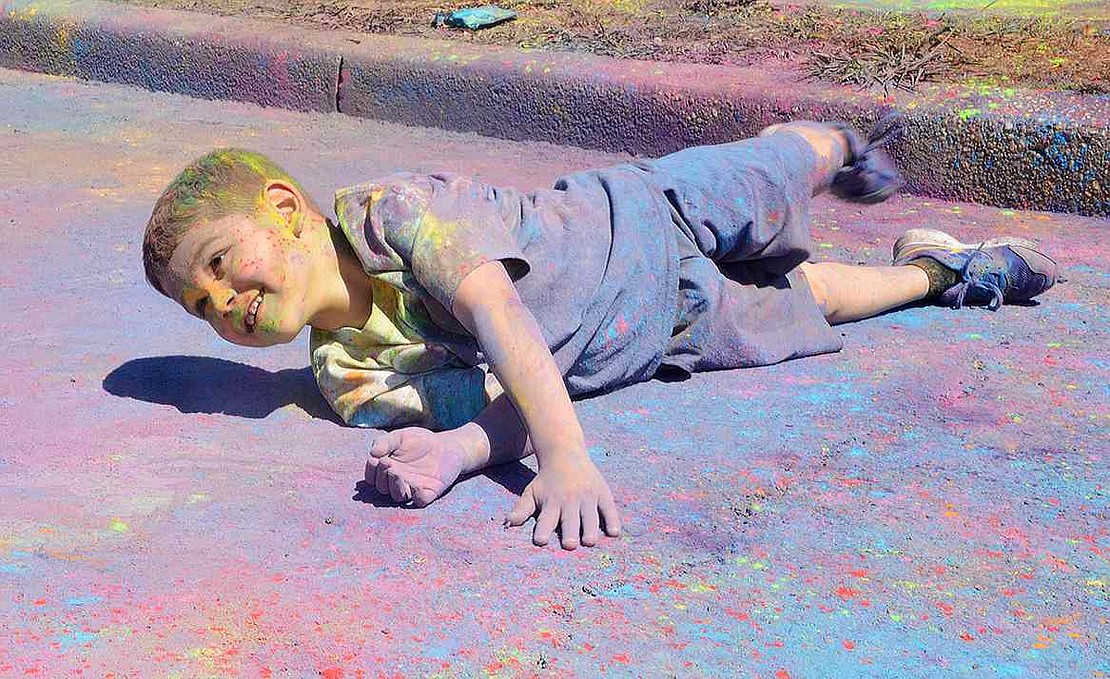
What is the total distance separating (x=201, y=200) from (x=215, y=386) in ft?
1.64

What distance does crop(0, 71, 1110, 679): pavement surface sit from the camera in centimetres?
173

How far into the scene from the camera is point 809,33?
464cm

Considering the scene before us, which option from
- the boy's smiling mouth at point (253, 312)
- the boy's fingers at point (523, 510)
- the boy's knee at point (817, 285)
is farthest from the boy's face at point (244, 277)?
the boy's knee at point (817, 285)

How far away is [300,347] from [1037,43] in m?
2.63

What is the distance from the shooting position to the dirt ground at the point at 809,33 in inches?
160

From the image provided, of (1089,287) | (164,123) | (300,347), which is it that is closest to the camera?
(300,347)

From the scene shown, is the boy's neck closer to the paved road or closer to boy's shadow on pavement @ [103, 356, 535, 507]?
boy's shadow on pavement @ [103, 356, 535, 507]

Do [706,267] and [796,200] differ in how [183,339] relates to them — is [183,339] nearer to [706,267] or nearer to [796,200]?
[706,267]

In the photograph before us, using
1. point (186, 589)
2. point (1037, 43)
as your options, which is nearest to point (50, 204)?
point (186, 589)

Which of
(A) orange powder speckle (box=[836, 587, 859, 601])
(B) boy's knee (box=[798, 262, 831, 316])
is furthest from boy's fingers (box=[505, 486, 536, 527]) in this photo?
(B) boy's knee (box=[798, 262, 831, 316])

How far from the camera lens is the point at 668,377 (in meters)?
2.69

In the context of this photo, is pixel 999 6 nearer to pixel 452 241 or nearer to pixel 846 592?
pixel 452 241

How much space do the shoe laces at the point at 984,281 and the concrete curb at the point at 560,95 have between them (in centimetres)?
73

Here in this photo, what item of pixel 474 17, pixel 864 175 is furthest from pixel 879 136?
pixel 474 17
